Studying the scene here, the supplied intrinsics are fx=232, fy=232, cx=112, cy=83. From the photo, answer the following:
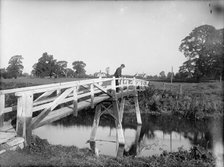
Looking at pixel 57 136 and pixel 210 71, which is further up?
pixel 210 71

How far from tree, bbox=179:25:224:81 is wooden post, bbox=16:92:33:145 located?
128 feet

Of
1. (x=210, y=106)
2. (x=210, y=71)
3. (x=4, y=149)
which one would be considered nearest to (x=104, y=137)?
(x=4, y=149)

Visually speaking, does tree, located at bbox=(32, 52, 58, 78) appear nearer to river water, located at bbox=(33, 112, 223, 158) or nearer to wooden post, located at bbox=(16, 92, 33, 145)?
river water, located at bbox=(33, 112, 223, 158)

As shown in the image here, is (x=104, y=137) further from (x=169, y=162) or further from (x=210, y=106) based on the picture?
(x=210, y=106)

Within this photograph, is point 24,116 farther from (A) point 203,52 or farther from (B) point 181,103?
(A) point 203,52

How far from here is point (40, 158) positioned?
5305mm

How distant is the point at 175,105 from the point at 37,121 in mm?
21777

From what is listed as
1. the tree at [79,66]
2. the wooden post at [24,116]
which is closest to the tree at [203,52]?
the wooden post at [24,116]

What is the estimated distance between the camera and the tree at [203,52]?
132 ft

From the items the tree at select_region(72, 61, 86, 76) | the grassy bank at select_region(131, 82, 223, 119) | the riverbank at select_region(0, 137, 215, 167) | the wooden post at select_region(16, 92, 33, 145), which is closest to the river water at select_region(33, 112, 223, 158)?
the grassy bank at select_region(131, 82, 223, 119)

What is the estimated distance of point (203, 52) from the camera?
42.1 metres

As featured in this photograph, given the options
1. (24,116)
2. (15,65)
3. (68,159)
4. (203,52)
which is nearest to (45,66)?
(15,65)

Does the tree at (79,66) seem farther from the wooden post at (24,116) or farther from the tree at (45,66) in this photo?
the wooden post at (24,116)

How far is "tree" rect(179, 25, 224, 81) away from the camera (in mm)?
40281
